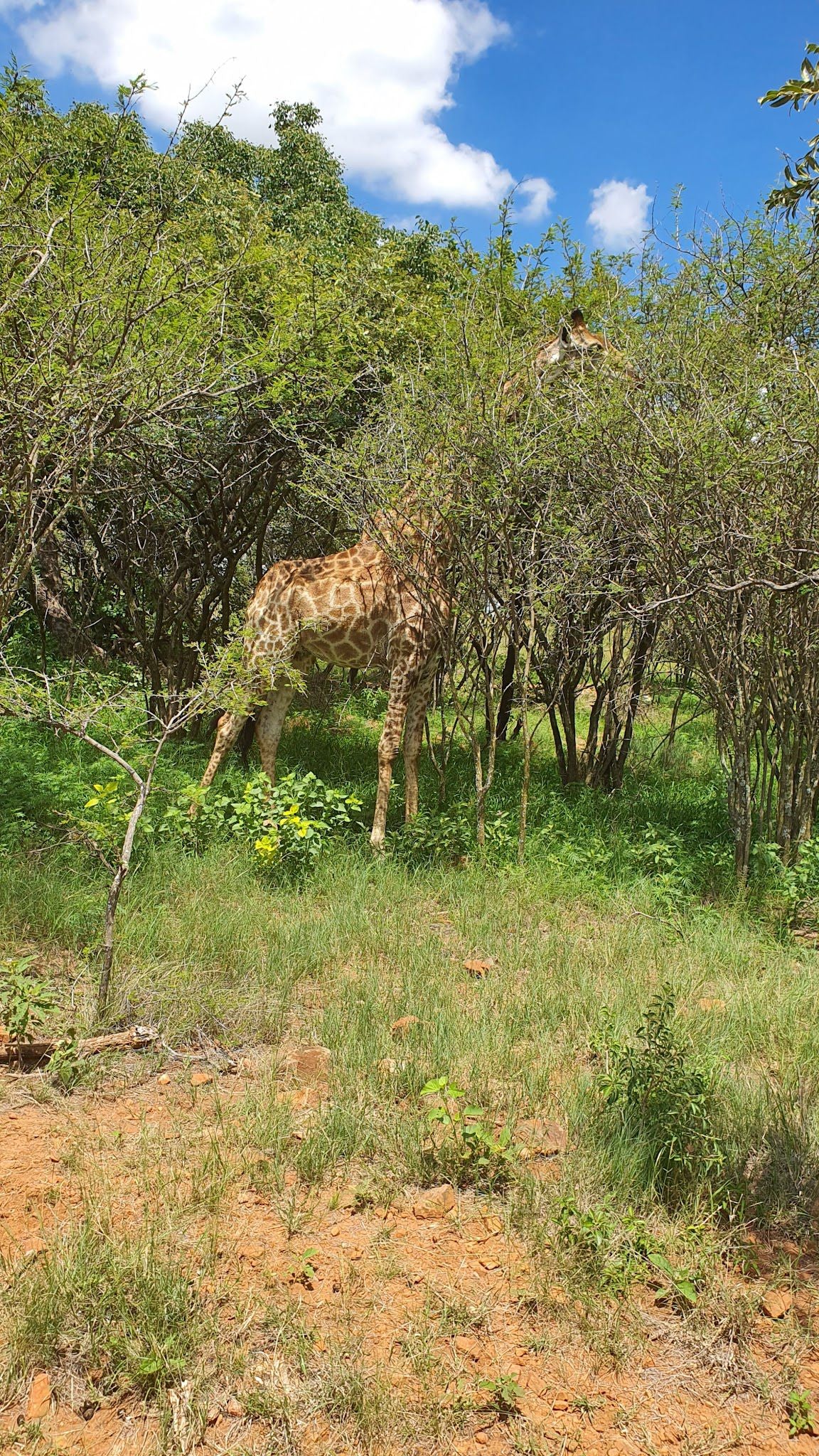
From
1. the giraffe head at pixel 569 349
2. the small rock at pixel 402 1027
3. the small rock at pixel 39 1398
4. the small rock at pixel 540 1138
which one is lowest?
the small rock at pixel 39 1398

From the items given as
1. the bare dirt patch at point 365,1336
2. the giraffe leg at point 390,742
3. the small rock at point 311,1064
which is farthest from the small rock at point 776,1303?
the giraffe leg at point 390,742

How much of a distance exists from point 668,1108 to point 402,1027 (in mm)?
1228

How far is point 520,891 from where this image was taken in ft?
20.3

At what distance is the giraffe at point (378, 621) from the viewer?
6930 mm

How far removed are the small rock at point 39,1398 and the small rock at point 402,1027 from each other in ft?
6.47

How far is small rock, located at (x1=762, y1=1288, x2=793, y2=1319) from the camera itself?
2855 millimetres

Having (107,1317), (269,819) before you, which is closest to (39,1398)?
(107,1317)

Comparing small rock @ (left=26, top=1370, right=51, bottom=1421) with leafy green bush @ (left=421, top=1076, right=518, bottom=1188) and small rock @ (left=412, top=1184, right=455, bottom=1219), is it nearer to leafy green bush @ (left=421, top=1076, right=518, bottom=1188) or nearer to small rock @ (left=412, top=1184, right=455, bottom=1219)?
small rock @ (left=412, top=1184, right=455, bottom=1219)

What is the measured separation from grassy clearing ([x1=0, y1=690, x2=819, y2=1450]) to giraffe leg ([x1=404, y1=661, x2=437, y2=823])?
524mm

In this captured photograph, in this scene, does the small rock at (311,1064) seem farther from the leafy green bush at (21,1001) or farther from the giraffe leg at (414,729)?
the giraffe leg at (414,729)

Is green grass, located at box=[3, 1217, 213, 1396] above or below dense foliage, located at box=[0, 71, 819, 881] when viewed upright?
below

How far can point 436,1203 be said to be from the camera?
3.21 meters

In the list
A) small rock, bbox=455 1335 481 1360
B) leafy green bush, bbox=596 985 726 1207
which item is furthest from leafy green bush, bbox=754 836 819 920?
small rock, bbox=455 1335 481 1360

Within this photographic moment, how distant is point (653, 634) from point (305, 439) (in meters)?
3.14
